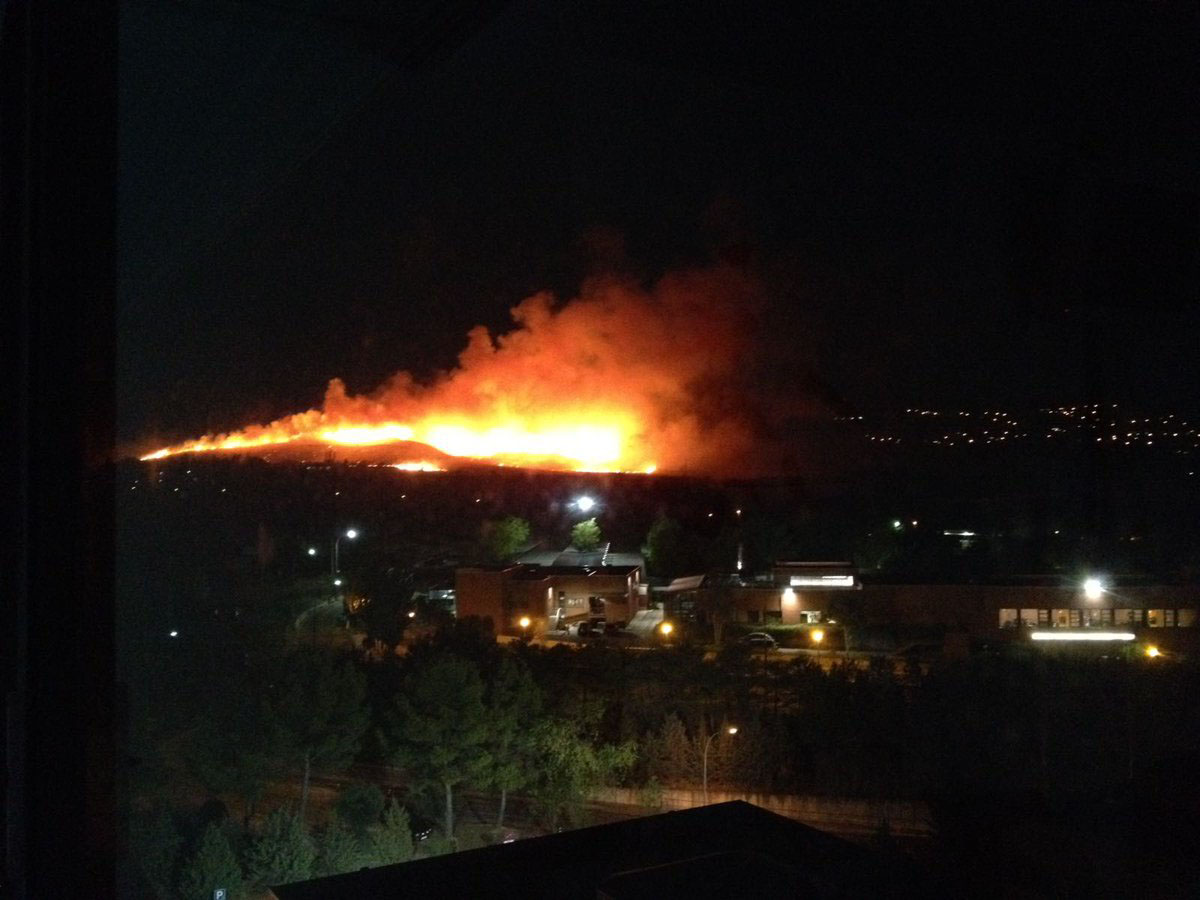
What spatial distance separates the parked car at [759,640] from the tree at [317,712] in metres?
1.54

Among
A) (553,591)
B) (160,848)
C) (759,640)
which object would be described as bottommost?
(160,848)

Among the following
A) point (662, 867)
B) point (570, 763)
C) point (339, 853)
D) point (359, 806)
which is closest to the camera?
point (662, 867)

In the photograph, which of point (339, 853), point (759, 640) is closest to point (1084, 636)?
point (759, 640)

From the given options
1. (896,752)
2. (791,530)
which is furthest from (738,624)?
(896,752)

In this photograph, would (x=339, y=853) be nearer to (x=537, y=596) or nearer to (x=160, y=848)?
(x=160, y=848)

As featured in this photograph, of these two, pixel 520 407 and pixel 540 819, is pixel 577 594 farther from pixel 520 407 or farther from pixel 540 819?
pixel 520 407

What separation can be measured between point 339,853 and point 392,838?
0.16 metres

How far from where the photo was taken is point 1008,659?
86.8 inches

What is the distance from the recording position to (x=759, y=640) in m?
2.89

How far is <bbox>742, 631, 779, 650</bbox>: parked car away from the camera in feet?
9.37

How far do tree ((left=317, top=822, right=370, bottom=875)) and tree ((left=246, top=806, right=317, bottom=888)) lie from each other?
0.04 metres

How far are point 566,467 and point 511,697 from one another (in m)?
1.07

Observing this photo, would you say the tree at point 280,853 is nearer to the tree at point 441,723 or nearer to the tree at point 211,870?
the tree at point 211,870

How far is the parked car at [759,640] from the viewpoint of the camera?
2.86m
